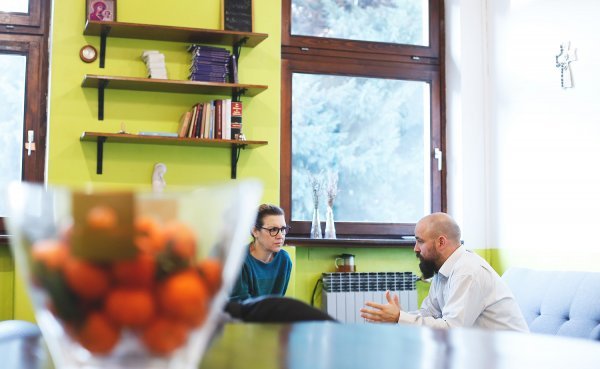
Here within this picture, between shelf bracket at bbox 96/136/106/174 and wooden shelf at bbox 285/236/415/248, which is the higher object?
shelf bracket at bbox 96/136/106/174

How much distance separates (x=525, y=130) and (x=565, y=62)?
21.7 inches

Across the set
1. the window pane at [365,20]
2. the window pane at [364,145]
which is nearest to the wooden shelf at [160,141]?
the window pane at [364,145]

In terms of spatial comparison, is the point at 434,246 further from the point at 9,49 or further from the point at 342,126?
the point at 9,49

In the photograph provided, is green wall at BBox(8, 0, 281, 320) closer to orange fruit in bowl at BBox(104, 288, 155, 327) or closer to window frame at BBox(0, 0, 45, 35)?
window frame at BBox(0, 0, 45, 35)

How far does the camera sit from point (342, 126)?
520cm

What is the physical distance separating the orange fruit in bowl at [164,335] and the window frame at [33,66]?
4108 mm

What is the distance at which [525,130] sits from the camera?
16.0ft

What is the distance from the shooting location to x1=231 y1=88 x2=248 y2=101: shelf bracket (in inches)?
179

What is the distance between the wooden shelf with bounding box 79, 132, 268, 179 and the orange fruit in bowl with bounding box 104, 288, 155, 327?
12.4 ft

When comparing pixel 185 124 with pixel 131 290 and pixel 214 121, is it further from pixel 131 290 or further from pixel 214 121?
pixel 131 290

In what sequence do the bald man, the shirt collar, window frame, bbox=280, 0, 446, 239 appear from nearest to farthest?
1. the bald man
2. the shirt collar
3. window frame, bbox=280, 0, 446, 239

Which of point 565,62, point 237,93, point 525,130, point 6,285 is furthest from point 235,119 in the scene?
point 565,62

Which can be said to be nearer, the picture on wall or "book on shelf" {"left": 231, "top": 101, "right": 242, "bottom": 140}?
the picture on wall

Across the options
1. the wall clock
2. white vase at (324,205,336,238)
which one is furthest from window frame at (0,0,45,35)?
white vase at (324,205,336,238)
